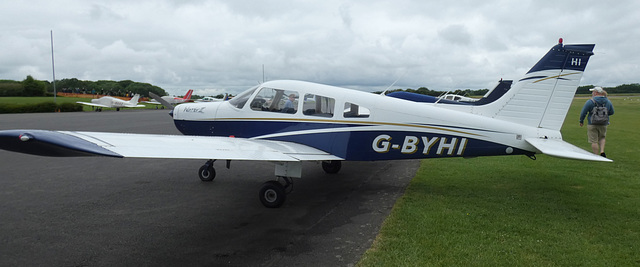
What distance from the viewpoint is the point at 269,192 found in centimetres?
573

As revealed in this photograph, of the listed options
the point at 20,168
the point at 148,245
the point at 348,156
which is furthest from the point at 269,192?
the point at 20,168

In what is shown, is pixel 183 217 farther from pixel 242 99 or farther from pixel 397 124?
pixel 397 124

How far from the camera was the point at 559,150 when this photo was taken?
5.21 metres

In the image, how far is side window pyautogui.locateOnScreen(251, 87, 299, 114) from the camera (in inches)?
250

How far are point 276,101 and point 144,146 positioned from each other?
2.63 m

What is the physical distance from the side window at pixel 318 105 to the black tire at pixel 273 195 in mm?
A: 1402

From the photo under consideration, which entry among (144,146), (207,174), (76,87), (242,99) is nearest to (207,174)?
(207,174)

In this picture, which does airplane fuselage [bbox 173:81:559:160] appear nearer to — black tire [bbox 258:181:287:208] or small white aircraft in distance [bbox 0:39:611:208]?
small white aircraft in distance [bbox 0:39:611:208]

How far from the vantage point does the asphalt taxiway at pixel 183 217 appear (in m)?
3.92

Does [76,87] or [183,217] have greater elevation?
[183,217]

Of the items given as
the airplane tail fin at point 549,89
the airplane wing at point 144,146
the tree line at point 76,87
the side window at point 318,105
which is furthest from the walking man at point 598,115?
the tree line at point 76,87

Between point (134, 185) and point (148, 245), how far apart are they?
334 cm

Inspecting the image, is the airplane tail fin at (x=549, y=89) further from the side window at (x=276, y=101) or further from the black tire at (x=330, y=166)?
the side window at (x=276, y=101)

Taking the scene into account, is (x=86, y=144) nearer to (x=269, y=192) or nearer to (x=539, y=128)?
(x=269, y=192)
